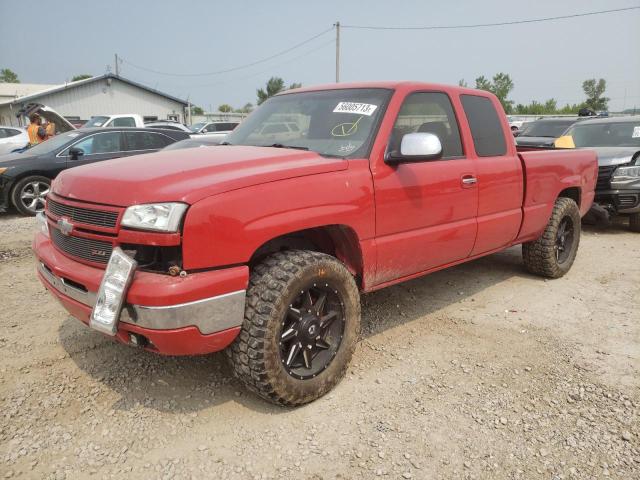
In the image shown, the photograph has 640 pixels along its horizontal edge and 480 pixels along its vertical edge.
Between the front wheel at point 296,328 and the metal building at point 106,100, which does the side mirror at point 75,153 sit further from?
the metal building at point 106,100

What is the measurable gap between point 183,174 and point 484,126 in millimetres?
2689

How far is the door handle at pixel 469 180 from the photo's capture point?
3640 millimetres

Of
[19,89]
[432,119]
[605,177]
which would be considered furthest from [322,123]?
[19,89]

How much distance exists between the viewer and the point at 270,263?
2.61 meters

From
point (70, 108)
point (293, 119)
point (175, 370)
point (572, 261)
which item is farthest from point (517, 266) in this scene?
point (70, 108)

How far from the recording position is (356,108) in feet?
11.0

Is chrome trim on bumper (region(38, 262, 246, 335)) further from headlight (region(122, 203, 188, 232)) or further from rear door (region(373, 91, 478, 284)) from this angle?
rear door (region(373, 91, 478, 284))

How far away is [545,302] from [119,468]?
372 centimetres

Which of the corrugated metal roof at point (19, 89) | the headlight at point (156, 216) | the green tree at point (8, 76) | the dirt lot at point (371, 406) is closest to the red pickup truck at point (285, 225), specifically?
the headlight at point (156, 216)

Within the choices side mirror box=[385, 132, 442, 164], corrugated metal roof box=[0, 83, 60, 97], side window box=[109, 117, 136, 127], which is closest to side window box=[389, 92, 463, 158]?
side mirror box=[385, 132, 442, 164]

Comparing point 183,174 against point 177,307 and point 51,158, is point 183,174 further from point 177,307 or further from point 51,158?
point 51,158

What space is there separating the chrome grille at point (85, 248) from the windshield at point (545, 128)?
11.5 meters

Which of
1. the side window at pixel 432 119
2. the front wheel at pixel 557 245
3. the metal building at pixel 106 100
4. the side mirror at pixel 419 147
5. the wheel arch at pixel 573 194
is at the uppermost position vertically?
the metal building at pixel 106 100

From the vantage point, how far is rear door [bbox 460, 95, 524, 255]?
12.7 ft
